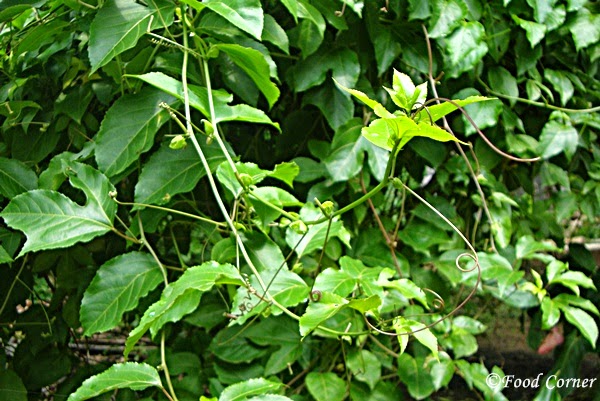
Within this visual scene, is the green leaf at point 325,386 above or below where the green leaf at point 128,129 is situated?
below

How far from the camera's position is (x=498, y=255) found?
134 centimetres

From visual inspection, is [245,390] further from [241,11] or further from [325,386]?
[241,11]

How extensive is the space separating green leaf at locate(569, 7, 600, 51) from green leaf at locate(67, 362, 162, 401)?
41.8 inches

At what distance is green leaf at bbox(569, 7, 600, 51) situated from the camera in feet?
4.44

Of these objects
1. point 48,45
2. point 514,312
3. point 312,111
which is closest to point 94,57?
point 48,45

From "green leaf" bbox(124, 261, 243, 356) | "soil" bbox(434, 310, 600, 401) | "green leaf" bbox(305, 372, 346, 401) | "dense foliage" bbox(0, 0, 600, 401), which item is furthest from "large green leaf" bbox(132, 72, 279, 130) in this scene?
"soil" bbox(434, 310, 600, 401)

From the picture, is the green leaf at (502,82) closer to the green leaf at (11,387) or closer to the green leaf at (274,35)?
the green leaf at (274,35)

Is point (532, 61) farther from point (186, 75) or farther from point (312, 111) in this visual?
point (186, 75)

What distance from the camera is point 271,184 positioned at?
4.09 ft

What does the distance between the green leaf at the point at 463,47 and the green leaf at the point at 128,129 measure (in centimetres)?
54

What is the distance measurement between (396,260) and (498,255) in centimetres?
23

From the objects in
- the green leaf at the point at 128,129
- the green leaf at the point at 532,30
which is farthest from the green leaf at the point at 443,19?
the green leaf at the point at 128,129

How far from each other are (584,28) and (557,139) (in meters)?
0.23

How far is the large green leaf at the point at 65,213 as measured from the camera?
36.1 inches
